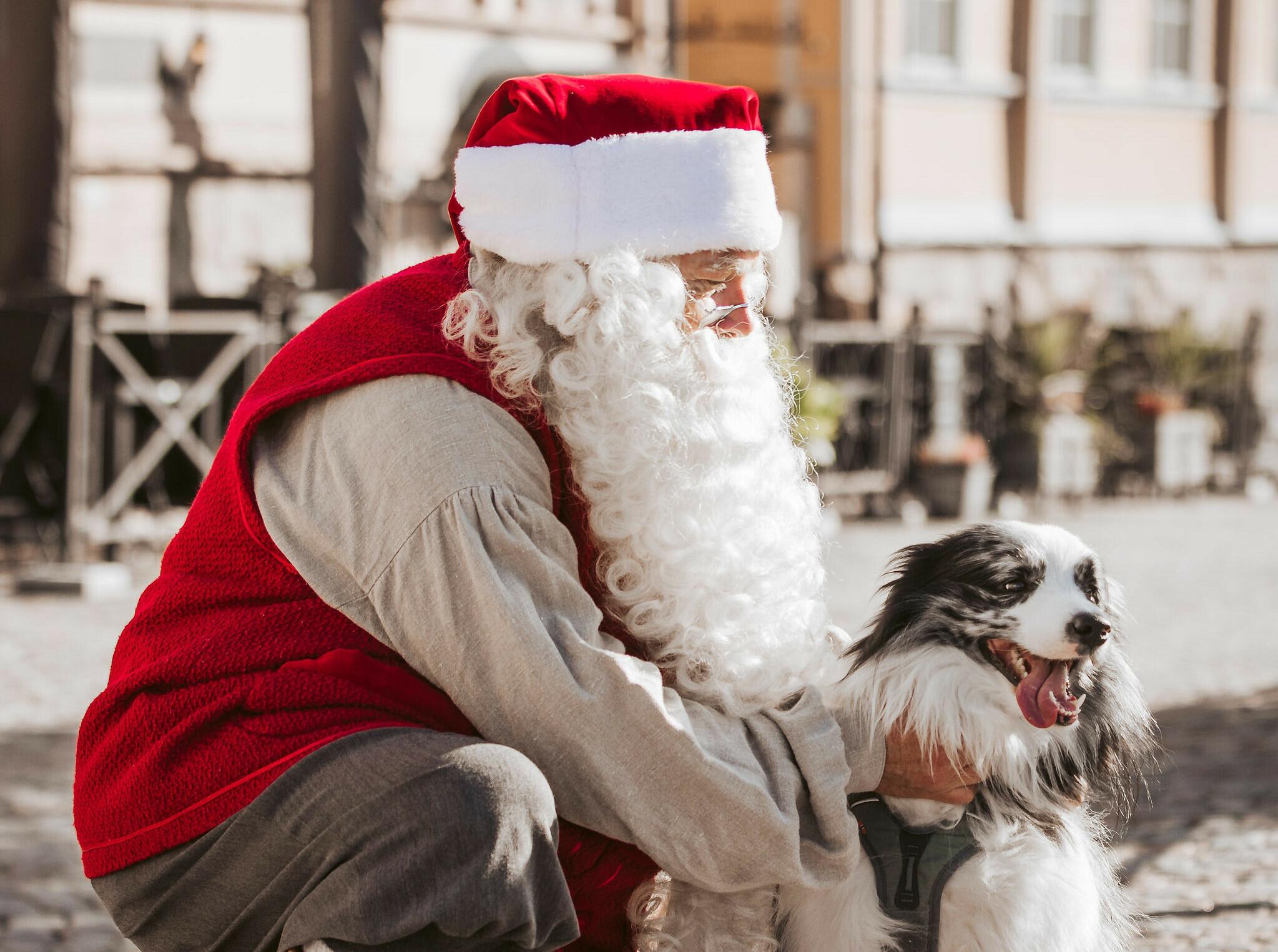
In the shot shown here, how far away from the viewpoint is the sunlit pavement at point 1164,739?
156 inches

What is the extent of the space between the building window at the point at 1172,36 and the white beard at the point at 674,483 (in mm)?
16947

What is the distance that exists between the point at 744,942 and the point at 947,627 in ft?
1.96

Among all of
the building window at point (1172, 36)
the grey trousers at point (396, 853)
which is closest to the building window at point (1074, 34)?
the building window at point (1172, 36)

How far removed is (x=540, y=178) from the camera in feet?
7.98

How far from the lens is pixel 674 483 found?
2.45 meters

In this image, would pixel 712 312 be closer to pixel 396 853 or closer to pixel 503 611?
pixel 503 611

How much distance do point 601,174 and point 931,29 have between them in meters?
14.6

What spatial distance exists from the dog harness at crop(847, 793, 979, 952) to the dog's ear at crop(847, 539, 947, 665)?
0.81 feet

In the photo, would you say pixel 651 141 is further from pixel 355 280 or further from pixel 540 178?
pixel 355 280

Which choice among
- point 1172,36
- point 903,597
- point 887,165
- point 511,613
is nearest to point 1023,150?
point 887,165

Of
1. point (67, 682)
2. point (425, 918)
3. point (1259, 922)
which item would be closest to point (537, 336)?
point (425, 918)

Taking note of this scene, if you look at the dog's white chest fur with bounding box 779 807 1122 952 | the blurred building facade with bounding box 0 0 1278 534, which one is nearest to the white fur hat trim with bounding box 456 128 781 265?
the dog's white chest fur with bounding box 779 807 1122 952

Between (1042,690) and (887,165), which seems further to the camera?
(887,165)

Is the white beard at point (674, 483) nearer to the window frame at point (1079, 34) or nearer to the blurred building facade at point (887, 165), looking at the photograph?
the blurred building facade at point (887, 165)
